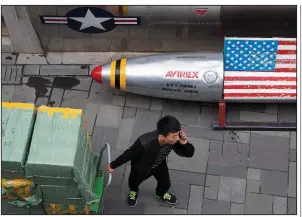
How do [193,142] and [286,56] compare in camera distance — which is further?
[193,142]

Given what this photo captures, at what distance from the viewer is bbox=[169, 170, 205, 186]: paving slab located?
718cm

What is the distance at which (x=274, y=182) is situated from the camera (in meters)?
7.13

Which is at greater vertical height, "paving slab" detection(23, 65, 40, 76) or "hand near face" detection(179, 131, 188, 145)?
"paving slab" detection(23, 65, 40, 76)

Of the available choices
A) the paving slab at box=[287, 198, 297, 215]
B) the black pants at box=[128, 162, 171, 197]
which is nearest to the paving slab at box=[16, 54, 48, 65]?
the black pants at box=[128, 162, 171, 197]

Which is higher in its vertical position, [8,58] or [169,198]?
[8,58]

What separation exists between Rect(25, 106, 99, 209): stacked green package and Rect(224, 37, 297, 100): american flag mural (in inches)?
96.2

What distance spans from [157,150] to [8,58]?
363 centimetres

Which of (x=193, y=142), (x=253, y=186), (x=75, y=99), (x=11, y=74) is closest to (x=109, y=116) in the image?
(x=75, y=99)

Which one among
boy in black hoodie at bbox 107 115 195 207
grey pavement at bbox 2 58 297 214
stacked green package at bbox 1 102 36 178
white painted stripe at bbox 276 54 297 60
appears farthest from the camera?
white painted stripe at bbox 276 54 297 60

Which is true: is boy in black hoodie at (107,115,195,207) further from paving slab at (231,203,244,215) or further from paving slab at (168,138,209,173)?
paving slab at (231,203,244,215)

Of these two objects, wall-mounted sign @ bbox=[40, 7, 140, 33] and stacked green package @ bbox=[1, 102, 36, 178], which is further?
wall-mounted sign @ bbox=[40, 7, 140, 33]

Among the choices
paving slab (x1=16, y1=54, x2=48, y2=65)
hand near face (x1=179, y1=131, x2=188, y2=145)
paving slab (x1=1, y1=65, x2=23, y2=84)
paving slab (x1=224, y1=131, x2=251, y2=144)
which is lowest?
hand near face (x1=179, y1=131, x2=188, y2=145)

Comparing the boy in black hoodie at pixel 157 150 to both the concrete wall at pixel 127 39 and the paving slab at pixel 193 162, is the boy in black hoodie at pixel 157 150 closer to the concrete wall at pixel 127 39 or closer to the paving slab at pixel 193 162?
the paving slab at pixel 193 162

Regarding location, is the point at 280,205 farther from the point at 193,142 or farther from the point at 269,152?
the point at 193,142
